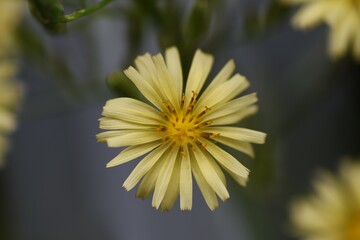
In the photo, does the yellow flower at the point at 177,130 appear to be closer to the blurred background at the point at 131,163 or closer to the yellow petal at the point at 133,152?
the yellow petal at the point at 133,152

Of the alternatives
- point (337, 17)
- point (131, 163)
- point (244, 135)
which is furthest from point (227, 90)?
point (131, 163)

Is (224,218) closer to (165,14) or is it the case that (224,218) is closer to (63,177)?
(63,177)

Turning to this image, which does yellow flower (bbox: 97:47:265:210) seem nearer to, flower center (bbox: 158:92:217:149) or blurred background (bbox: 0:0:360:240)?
flower center (bbox: 158:92:217:149)

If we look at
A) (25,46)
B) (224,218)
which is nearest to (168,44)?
(25,46)

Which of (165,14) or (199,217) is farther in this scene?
(199,217)

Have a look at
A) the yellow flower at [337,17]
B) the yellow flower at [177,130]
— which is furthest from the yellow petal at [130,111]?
the yellow flower at [337,17]

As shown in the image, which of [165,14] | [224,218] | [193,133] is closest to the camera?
[193,133]

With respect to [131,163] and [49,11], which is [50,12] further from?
[131,163]
